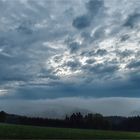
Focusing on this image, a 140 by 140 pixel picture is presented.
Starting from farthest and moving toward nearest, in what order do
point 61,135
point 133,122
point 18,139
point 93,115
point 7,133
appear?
1. point 133,122
2. point 93,115
3. point 61,135
4. point 7,133
5. point 18,139

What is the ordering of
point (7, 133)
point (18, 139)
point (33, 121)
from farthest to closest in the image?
point (33, 121), point (7, 133), point (18, 139)

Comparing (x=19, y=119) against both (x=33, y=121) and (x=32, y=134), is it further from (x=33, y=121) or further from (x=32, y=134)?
(x=32, y=134)

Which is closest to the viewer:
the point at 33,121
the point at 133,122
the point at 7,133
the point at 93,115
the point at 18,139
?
the point at 18,139

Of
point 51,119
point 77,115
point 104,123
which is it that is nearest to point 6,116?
point 51,119

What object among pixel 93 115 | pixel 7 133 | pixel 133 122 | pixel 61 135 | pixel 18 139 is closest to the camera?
pixel 18 139

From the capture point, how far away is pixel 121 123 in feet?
563

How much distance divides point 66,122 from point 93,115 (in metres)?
14.6

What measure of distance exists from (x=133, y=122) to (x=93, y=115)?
26.3 metres

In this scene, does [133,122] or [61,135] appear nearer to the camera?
[61,135]

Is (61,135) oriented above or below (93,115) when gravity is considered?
below

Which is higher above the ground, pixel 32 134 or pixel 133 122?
pixel 133 122

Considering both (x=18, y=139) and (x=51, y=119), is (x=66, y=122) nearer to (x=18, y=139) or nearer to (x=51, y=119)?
(x=51, y=119)

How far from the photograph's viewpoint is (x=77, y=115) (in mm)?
151875

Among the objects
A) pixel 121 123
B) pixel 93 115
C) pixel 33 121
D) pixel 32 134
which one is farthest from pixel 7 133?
pixel 121 123
